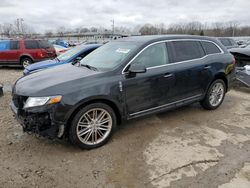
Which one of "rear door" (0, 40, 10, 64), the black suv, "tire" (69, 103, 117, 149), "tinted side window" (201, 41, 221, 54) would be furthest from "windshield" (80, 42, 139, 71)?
"rear door" (0, 40, 10, 64)

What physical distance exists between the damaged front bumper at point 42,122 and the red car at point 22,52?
389 inches

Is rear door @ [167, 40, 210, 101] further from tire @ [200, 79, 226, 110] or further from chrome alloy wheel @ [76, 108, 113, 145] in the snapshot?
chrome alloy wheel @ [76, 108, 113, 145]

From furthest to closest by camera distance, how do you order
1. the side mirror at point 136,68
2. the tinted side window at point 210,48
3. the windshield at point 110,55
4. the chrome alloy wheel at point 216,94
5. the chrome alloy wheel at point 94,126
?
the chrome alloy wheel at point 216,94, the tinted side window at point 210,48, the windshield at point 110,55, the side mirror at point 136,68, the chrome alloy wheel at point 94,126

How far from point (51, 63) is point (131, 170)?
555 cm

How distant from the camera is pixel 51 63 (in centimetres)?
791

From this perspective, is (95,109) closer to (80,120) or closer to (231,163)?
(80,120)

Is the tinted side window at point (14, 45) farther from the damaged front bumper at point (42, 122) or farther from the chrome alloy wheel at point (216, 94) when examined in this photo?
the chrome alloy wheel at point (216, 94)

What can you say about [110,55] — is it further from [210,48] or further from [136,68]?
[210,48]

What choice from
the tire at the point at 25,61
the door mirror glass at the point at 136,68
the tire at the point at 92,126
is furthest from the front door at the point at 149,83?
the tire at the point at 25,61

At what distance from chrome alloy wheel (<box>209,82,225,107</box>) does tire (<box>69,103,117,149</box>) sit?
2716mm

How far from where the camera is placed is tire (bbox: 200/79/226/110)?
18.1 ft

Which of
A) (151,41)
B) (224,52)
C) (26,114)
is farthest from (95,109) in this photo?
(224,52)

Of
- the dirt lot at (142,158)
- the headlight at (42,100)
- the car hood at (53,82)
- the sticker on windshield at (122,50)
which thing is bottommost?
the dirt lot at (142,158)

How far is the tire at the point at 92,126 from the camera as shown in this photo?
12.0 feet
